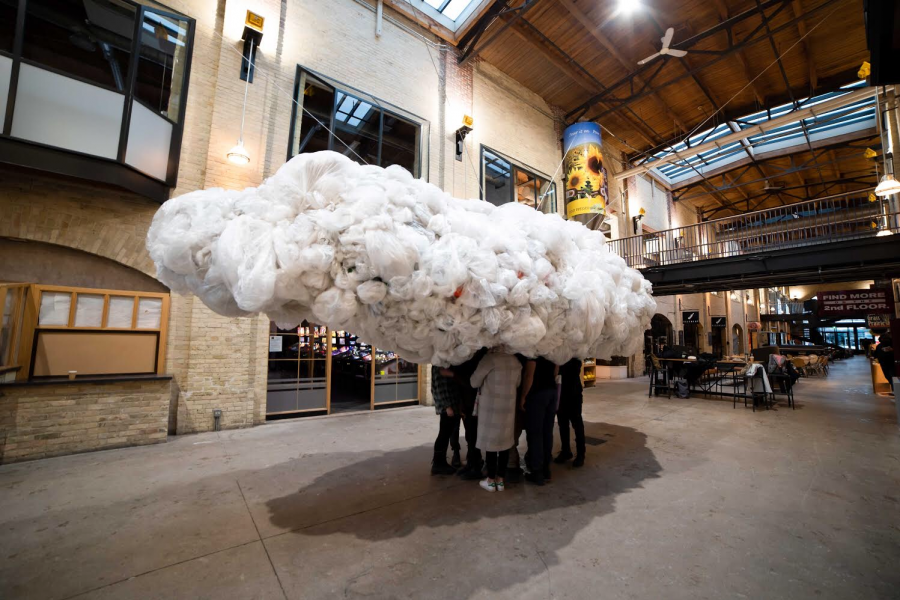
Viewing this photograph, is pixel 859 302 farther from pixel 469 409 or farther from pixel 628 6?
pixel 469 409

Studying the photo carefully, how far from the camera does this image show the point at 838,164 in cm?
1462

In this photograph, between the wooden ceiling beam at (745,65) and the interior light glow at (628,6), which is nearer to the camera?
the interior light glow at (628,6)

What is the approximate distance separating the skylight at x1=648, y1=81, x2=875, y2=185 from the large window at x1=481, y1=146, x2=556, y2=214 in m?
5.22

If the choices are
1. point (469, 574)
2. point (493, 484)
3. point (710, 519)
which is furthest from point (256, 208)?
point (710, 519)

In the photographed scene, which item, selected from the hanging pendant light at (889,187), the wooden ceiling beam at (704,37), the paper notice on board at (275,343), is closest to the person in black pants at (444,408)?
the paper notice on board at (275,343)

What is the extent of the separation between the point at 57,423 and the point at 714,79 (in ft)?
52.4

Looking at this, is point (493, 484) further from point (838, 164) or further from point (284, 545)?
point (838, 164)

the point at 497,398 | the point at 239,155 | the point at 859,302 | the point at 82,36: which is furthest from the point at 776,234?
the point at 82,36

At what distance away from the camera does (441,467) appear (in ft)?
12.2

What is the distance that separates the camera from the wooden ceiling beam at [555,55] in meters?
8.92

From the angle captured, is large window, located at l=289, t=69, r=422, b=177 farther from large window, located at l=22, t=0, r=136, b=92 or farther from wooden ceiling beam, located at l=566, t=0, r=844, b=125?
wooden ceiling beam, located at l=566, t=0, r=844, b=125

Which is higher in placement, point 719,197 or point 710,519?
point 719,197

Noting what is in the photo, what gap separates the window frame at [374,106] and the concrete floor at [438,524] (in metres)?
Result: 5.22

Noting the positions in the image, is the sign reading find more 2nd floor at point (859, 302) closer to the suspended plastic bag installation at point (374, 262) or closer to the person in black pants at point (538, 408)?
the person in black pants at point (538, 408)
